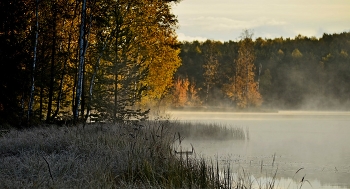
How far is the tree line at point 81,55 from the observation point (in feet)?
58.3

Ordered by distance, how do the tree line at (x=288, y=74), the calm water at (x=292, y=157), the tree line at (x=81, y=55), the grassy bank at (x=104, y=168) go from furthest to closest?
the tree line at (x=288, y=74) → the tree line at (x=81, y=55) → the calm water at (x=292, y=157) → the grassy bank at (x=104, y=168)

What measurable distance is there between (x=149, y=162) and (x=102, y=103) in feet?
37.4

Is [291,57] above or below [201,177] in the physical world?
above

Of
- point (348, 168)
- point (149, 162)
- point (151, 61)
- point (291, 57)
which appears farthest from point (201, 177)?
point (291, 57)

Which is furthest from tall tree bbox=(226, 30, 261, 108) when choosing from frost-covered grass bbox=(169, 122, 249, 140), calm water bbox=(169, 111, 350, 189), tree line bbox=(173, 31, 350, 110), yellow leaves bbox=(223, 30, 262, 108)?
frost-covered grass bbox=(169, 122, 249, 140)

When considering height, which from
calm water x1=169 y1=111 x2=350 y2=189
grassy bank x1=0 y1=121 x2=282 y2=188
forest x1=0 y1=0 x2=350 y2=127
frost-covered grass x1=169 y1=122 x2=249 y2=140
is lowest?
calm water x1=169 y1=111 x2=350 y2=189

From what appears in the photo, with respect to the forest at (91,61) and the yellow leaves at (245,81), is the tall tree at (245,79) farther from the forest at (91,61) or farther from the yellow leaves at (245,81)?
the forest at (91,61)

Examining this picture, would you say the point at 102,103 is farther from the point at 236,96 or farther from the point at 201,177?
the point at 236,96

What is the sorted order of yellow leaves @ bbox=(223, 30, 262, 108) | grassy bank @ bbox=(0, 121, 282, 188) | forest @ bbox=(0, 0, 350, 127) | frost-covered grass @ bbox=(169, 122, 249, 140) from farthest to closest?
yellow leaves @ bbox=(223, 30, 262, 108)
frost-covered grass @ bbox=(169, 122, 249, 140)
forest @ bbox=(0, 0, 350, 127)
grassy bank @ bbox=(0, 121, 282, 188)

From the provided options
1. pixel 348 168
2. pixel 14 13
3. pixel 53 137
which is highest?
pixel 14 13

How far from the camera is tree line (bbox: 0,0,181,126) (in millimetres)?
17766

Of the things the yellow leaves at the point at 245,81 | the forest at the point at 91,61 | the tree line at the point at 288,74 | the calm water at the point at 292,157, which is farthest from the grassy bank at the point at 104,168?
the tree line at the point at 288,74

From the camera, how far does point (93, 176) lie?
7445mm

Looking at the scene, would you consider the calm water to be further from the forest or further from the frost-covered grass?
the forest
